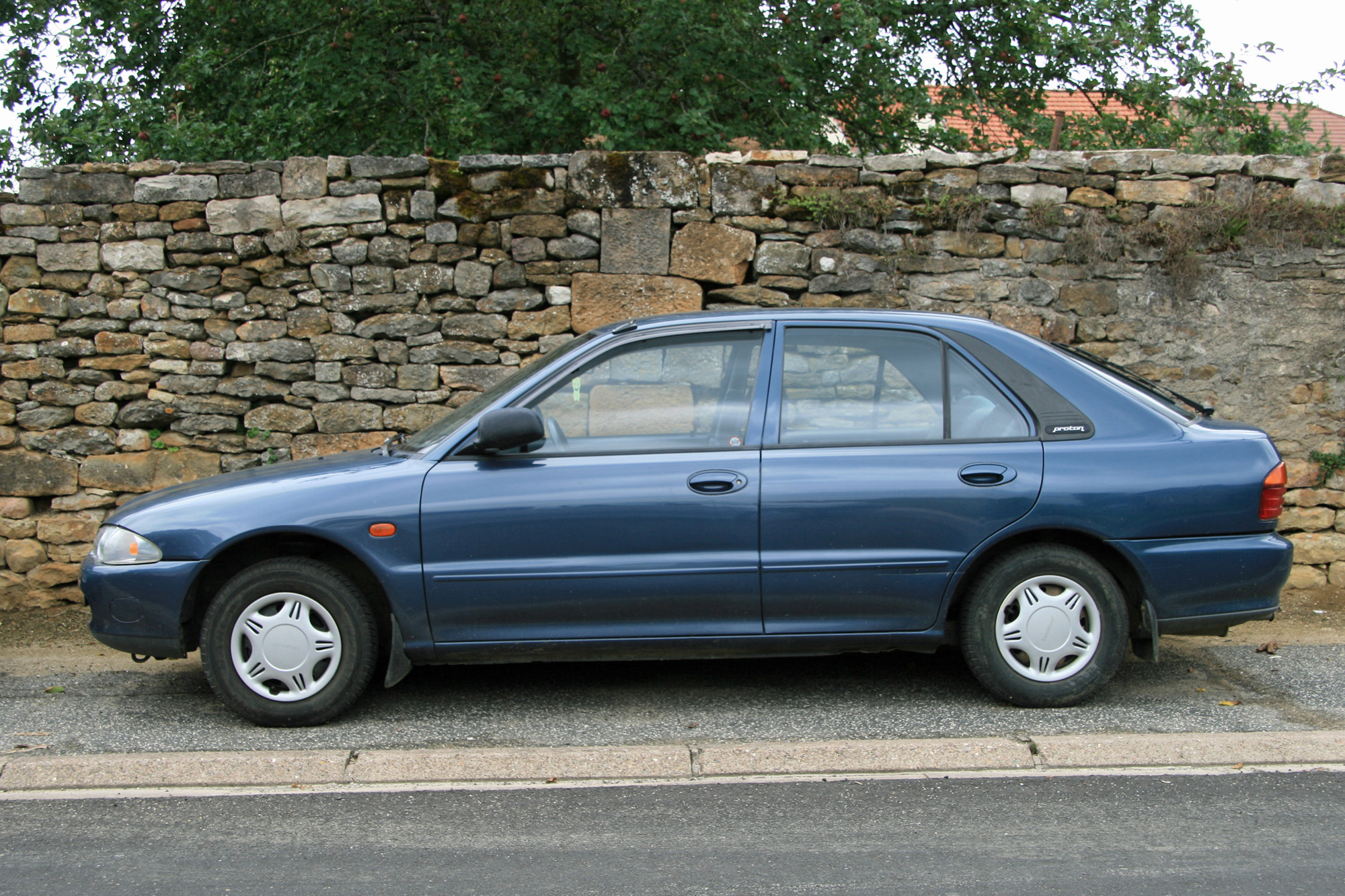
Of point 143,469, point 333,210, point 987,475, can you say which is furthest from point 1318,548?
point 143,469

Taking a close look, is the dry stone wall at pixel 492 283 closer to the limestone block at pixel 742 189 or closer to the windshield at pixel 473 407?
the limestone block at pixel 742 189

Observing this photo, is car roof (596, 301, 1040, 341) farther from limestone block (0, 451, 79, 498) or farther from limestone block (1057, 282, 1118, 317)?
limestone block (0, 451, 79, 498)

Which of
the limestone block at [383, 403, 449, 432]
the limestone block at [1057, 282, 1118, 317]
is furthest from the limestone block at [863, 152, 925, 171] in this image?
the limestone block at [383, 403, 449, 432]

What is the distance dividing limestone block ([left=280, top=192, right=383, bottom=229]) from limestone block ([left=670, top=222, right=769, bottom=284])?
191 centimetres

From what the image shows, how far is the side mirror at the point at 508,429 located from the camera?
4.11 metres

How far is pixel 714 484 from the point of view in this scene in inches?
165

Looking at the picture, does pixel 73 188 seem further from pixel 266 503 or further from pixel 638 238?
pixel 266 503

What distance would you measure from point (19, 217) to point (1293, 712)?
24.7 ft

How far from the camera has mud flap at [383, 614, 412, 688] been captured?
4242 mm

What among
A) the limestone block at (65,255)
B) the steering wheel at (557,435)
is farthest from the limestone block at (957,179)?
the limestone block at (65,255)

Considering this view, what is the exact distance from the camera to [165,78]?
391 inches

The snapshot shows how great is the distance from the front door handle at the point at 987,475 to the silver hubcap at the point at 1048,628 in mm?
423

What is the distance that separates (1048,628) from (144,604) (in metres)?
3.57

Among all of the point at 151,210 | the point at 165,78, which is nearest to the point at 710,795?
the point at 151,210
